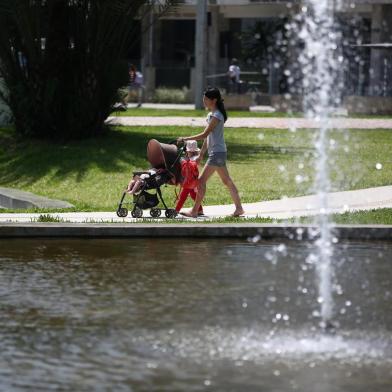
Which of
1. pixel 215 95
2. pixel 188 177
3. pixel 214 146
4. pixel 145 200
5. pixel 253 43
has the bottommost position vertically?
pixel 145 200

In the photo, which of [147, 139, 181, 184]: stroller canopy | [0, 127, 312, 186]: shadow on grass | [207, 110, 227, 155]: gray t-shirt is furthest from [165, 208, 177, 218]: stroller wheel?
[0, 127, 312, 186]: shadow on grass

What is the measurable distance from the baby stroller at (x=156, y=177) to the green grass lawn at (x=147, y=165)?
1.55 metres

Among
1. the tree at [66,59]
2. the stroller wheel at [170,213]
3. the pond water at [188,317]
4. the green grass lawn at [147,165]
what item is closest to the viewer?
the pond water at [188,317]

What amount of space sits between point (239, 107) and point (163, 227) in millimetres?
28516

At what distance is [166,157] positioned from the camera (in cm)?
1669

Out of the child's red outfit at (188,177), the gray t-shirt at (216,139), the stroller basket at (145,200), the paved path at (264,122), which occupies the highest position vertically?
the gray t-shirt at (216,139)

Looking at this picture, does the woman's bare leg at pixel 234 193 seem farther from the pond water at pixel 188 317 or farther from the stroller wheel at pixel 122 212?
the pond water at pixel 188 317

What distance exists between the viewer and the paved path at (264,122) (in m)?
31.6

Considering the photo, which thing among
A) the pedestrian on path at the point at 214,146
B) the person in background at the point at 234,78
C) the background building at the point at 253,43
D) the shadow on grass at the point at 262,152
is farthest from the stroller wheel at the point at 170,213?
the person in background at the point at 234,78

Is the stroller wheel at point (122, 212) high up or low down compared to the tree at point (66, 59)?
down

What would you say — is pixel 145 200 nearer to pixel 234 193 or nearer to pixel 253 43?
pixel 234 193

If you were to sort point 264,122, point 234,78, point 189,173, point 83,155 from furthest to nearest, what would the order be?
1. point 234,78
2. point 264,122
3. point 83,155
4. point 189,173

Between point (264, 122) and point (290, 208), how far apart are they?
16061mm

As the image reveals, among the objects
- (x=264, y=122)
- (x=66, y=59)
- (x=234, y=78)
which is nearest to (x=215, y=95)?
(x=66, y=59)
